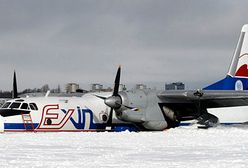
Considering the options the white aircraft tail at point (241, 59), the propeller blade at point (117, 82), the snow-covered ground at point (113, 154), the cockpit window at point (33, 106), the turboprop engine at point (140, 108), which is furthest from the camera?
the white aircraft tail at point (241, 59)

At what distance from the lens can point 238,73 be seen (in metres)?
28.4

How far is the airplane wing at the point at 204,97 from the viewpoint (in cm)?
2414

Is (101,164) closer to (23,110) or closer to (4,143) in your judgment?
(4,143)

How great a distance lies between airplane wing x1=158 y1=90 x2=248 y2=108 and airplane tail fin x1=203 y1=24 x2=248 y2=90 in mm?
2583

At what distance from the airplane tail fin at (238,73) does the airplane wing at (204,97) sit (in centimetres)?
258

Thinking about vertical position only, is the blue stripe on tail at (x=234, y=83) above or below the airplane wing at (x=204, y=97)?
above

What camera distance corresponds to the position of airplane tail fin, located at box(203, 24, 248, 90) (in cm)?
2827

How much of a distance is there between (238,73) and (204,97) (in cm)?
515

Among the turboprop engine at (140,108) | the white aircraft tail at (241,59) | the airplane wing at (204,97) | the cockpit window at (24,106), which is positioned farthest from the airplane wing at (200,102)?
the cockpit window at (24,106)

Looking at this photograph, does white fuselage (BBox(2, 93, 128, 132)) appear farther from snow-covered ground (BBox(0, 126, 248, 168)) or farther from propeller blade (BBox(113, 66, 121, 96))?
snow-covered ground (BBox(0, 126, 248, 168))

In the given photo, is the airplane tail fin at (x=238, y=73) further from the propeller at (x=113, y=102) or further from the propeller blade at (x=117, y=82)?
the propeller at (x=113, y=102)

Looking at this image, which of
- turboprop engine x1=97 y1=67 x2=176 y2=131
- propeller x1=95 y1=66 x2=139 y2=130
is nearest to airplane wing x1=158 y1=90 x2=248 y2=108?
turboprop engine x1=97 y1=67 x2=176 y2=131

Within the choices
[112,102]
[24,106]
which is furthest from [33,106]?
[112,102]

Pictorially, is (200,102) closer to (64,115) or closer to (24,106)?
(64,115)
